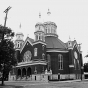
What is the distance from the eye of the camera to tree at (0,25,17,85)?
26.3 m

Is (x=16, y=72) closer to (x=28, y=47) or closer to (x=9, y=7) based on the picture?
(x=28, y=47)

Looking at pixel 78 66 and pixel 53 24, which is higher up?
pixel 53 24

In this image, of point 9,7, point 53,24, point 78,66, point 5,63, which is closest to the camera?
point 5,63

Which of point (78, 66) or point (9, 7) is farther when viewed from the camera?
point (78, 66)

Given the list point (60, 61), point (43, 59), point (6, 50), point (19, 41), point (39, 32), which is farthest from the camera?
point (19, 41)

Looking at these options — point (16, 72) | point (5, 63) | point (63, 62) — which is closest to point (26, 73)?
point (16, 72)

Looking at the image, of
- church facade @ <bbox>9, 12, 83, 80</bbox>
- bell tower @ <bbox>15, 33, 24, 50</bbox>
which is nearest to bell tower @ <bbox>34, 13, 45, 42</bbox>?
church facade @ <bbox>9, 12, 83, 80</bbox>

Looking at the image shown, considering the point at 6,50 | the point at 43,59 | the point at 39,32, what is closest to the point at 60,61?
the point at 43,59

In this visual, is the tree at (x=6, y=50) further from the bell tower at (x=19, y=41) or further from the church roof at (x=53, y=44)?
the bell tower at (x=19, y=41)

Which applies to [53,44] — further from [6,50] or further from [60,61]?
[6,50]

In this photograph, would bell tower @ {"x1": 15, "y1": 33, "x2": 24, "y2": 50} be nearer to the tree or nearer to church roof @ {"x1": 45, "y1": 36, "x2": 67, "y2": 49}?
church roof @ {"x1": 45, "y1": 36, "x2": 67, "y2": 49}

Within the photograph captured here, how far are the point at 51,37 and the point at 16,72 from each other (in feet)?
69.8

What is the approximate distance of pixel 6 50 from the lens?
2625 centimetres

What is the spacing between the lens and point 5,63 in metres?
27.1
